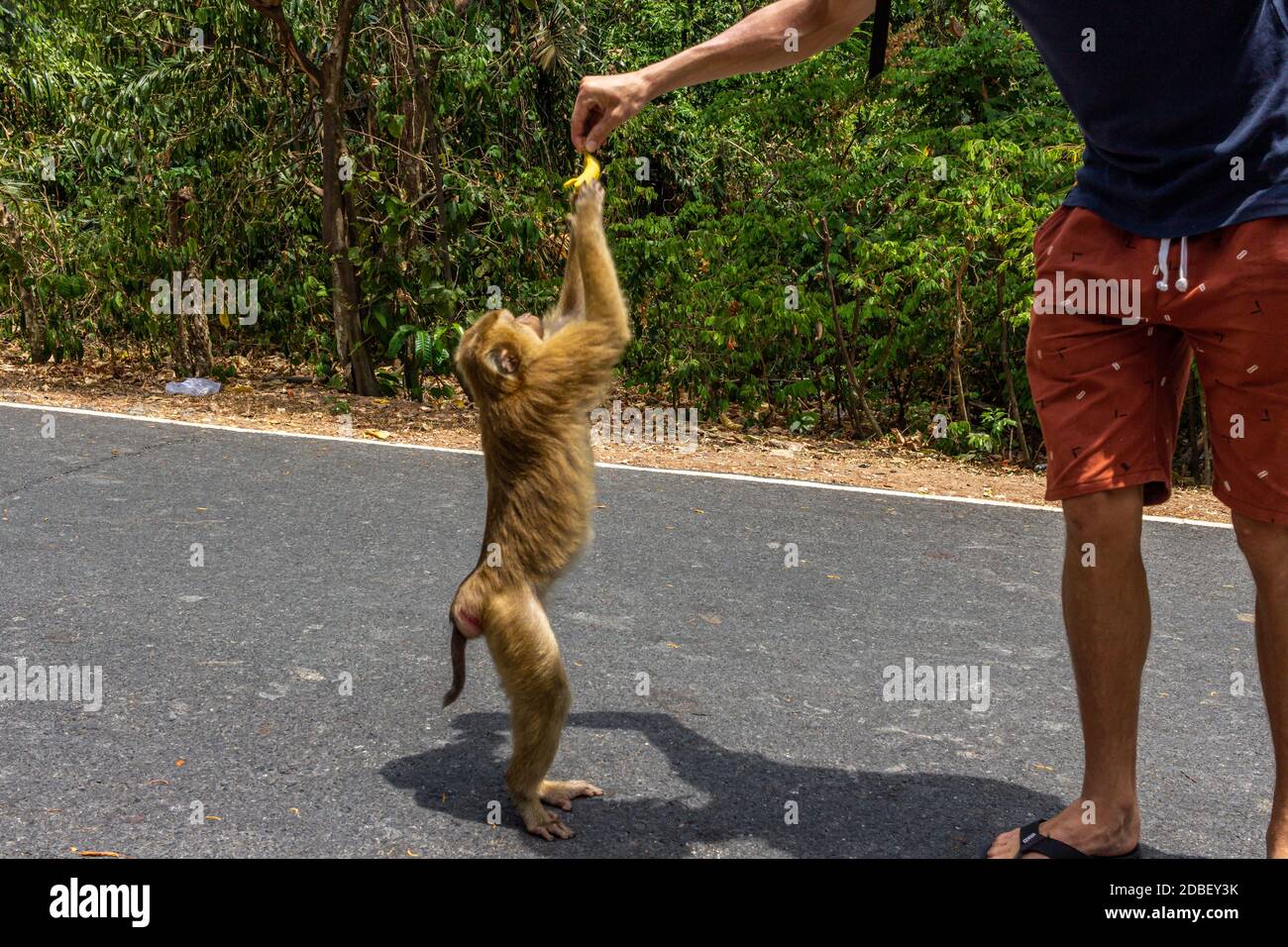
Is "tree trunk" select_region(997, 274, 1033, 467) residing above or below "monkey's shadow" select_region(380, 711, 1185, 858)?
above

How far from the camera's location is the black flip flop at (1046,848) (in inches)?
123

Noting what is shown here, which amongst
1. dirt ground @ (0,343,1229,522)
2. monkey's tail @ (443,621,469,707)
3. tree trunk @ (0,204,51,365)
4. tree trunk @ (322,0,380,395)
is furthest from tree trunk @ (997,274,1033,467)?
tree trunk @ (0,204,51,365)

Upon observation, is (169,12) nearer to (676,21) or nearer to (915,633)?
(676,21)

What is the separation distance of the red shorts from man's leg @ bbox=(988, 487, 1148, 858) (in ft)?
0.30

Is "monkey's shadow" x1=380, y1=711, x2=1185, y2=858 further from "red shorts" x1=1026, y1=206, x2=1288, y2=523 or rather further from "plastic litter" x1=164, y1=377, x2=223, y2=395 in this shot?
"plastic litter" x1=164, y1=377, x2=223, y2=395

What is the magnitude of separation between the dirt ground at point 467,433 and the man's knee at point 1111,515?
4.96 metres

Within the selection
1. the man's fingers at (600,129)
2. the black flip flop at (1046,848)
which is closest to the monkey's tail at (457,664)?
the man's fingers at (600,129)

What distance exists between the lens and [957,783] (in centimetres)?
372

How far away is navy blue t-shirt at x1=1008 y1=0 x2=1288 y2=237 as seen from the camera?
2814 mm

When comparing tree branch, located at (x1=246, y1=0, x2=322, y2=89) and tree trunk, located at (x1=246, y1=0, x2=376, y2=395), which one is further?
tree trunk, located at (x1=246, y1=0, x2=376, y2=395)

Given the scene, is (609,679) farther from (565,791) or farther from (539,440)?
(539,440)

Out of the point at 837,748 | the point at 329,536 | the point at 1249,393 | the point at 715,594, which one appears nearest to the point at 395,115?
the point at 329,536

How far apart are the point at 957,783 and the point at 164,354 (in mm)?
10429

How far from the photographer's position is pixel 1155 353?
3.11m
